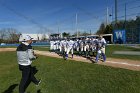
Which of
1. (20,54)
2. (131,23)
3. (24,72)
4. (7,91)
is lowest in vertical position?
(7,91)

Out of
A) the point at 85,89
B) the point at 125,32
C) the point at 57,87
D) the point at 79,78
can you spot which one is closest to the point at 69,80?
the point at 79,78

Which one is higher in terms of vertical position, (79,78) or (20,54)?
(20,54)

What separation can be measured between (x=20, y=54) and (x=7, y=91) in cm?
228

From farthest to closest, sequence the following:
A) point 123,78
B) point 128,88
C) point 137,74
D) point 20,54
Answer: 1. point 137,74
2. point 123,78
3. point 128,88
4. point 20,54

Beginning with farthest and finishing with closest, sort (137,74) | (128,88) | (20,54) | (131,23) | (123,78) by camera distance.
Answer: (131,23), (137,74), (123,78), (128,88), (20,54)

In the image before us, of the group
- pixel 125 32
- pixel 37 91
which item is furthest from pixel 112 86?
pixel 125 32

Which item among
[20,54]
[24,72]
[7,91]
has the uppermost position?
[20,54]

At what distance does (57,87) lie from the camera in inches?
341

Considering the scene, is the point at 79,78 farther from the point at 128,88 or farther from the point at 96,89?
the point at 128,88

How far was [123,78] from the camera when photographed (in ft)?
30.4

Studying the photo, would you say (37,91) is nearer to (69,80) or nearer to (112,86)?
(69,80)

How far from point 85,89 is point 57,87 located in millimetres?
1192

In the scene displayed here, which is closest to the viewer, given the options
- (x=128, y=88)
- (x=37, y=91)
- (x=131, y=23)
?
(x=128, y=88)

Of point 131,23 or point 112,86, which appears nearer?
point 112,86
